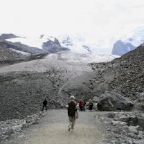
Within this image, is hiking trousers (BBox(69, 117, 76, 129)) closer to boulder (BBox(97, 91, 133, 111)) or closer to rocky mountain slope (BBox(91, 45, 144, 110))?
boulder (BBox(97, 91, 133, 111))

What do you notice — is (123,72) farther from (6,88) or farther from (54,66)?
(6,88)

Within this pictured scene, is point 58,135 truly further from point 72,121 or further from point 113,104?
point 113,104

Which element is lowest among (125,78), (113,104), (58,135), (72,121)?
(58,135)

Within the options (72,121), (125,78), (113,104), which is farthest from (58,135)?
(125,78)

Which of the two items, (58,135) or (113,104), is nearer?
(58,135)

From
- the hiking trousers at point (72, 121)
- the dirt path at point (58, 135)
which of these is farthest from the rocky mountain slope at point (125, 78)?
the hiking trousers at point (72, 121)

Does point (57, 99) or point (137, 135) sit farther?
point (57, 99)

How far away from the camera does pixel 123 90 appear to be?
2138 inches

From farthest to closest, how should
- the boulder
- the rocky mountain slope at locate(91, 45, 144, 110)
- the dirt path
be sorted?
the rocky mountain slope at locate(91, 45, 144, 110)
the boulder
the dirt path

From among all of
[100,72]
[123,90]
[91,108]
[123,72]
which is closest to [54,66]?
[100,72]

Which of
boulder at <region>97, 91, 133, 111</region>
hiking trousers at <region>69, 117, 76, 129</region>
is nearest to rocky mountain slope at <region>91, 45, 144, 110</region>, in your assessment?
boulder at <region>97, 91, 133, 111</region>

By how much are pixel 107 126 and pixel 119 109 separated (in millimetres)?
16986

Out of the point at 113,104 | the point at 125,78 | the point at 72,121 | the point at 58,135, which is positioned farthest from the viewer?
the point at 125,78

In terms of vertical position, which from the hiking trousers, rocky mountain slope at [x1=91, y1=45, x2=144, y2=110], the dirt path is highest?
rocky mountain slope at [x1=91, y1=45, x2=144, y2=110]
